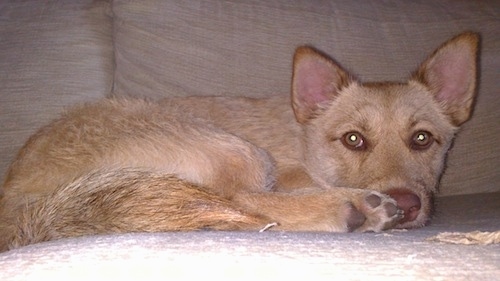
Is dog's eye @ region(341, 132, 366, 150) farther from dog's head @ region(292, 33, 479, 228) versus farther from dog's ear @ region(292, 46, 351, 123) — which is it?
dog's ear @ region(292, 46, 351, 123)

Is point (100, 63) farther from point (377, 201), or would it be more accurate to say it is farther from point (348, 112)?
point (377, 201)

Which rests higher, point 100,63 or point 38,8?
point 38,8

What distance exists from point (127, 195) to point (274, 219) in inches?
24.3

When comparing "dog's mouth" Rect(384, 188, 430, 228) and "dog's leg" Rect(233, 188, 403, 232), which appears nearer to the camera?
"dog's leg" Rect(233, 188, 403, 232)

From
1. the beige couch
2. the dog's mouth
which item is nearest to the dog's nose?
the dog's mouth

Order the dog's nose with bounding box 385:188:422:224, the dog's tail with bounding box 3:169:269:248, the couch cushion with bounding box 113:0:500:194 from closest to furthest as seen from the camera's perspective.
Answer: the dog's tail with bounding box 3:169:269:248 < the dog's nose with bounding box 385:188:422:224 < the couch cushion with bounding box 113:0:500:194

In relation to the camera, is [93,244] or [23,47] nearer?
[93,244]

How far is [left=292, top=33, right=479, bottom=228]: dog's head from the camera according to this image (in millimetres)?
2938

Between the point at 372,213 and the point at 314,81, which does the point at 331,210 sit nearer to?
the point at 372,213

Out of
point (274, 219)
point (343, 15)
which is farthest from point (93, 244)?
point (343, 15)

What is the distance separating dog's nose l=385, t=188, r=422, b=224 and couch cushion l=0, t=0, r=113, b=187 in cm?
187

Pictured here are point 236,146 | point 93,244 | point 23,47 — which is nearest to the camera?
point 93,244

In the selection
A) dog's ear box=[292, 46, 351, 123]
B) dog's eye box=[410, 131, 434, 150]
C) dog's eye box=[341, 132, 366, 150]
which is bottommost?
dog's eye box=[341, 132, 366, 150]

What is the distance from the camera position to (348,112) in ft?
10.8
